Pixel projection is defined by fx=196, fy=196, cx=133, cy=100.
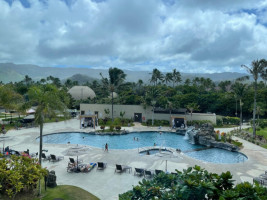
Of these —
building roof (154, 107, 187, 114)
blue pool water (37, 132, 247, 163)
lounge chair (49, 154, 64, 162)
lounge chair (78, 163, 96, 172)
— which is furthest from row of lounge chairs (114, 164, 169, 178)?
building roof (154, 107, 187, 114)

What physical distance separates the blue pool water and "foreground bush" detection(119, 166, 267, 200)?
16308mm

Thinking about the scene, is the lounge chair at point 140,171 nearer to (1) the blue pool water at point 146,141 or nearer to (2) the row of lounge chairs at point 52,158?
(2) the row of lounge chairs at point 52,158

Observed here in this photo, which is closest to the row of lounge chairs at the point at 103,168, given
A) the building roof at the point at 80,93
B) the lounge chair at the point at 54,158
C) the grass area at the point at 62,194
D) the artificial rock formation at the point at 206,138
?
the lounge chair at the point at 54,158

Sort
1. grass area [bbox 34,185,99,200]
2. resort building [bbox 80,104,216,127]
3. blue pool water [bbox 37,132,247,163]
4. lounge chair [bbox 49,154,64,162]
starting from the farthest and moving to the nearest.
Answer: resort building [bbox 80,104,216,127] → blue pool water [bbox 37,132,247,163] → lounge chair [bbox 49,154,64,162] → grass area [bbox 34,185,99,200]

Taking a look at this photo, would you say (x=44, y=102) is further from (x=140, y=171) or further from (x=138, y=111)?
(x=138, y=111)

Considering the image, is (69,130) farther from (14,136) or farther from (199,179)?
(199,179)

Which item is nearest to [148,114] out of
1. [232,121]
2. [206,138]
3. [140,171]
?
[206,138]

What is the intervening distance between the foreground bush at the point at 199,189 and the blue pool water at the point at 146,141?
642 inches

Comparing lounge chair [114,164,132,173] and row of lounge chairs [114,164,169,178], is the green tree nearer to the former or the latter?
lounge chair [114,164,132,173]

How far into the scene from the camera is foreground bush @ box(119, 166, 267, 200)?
5598 millimetres

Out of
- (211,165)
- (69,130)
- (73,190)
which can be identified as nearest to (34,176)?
(73,190)

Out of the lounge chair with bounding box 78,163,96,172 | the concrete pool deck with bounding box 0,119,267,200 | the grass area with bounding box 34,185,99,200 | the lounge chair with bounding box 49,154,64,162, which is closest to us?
the grass area with bounding box 34,185,99,200

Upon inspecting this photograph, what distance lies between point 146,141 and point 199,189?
23936 mm

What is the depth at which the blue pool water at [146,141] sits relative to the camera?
22805mm
